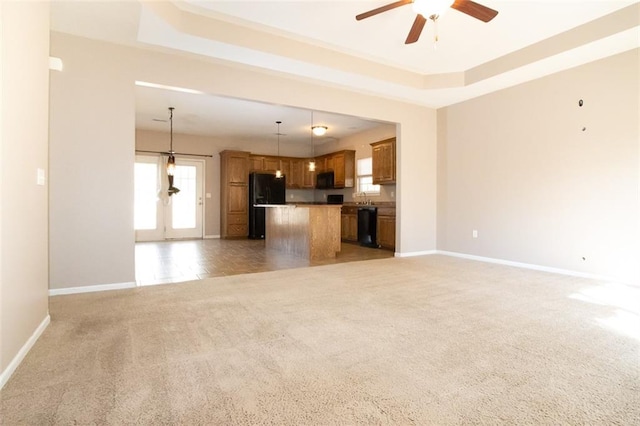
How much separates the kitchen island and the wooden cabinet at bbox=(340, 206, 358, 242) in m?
1.98

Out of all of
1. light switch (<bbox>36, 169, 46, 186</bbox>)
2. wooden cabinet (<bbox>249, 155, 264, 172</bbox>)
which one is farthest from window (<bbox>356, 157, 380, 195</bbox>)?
light switch (<bbox>36, 169, 46, 186</bbox>)

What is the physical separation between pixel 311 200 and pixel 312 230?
501cm

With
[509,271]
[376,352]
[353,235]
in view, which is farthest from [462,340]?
[353,235]

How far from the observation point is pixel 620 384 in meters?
1.68

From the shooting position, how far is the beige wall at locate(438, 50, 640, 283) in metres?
3.89

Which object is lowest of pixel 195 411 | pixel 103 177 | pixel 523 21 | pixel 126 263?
pixel 195 411

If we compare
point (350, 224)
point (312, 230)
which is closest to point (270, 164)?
point (350, 224)

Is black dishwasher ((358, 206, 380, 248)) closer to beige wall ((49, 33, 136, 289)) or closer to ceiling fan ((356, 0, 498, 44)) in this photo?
ceiling fan ((356, 0, 498, 44))

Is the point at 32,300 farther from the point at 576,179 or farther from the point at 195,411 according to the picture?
the point at 576,179

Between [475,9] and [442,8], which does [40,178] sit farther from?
[475,9]

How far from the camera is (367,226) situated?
A: 7.30 metres

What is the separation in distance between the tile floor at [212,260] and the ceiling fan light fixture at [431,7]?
11.5ft

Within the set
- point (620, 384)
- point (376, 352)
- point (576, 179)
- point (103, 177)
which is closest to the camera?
point (620, 384)

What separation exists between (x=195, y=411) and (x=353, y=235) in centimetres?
659
